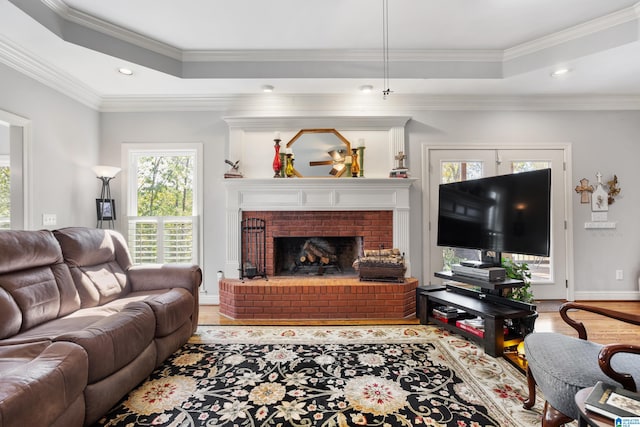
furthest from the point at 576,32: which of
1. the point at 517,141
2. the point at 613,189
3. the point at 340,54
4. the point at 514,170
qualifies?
the point at 340,54

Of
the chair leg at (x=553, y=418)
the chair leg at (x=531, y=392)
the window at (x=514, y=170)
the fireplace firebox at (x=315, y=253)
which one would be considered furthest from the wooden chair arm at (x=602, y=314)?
the fireplace firebox at (x=315, y=253)

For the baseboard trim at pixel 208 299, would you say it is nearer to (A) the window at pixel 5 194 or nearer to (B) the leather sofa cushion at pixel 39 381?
(A) the window at pixel 5 194

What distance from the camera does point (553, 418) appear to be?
4.44 ft

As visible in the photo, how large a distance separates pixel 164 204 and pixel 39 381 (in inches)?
115

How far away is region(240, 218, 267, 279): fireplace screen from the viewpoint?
12.3ft

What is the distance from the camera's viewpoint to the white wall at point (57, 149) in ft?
9.22

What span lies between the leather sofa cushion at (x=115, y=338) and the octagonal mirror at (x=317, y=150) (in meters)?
2.33

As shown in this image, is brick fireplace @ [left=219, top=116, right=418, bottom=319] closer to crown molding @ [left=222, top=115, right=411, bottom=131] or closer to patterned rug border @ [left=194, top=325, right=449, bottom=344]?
crown molding @ [left=222, top=115, right=411, bottom=131]

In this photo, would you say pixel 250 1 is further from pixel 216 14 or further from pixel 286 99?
pixel 286 99

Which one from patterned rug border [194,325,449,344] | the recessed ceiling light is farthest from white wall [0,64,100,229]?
the recessed ceiling light

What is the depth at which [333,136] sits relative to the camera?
3.82m

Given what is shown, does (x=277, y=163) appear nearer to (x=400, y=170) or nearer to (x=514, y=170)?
(x=400, y=170)

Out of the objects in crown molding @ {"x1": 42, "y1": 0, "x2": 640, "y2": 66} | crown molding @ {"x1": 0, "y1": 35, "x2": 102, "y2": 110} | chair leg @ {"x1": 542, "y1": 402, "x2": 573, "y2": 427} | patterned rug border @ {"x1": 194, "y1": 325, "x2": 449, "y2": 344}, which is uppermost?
crown molding @ {"x1": 42, "y1": 0, "x2": 640, "y2": 66}

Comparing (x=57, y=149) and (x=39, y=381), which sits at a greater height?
(x=57, y=149)
